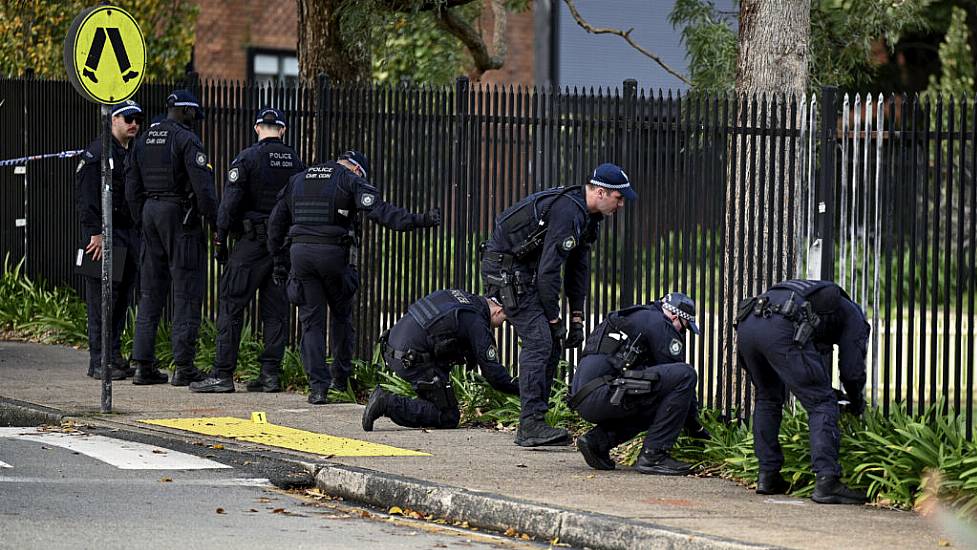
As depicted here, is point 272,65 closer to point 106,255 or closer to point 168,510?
point 106,255

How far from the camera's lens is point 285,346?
12922 mm

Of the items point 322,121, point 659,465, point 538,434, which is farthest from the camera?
point 322,121

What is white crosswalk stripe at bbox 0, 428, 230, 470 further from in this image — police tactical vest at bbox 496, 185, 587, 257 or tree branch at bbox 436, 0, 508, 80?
tree branch at bbox 436, 0, 508, 80

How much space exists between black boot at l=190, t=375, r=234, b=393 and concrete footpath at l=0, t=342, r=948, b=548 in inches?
21.9

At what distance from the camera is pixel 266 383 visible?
1239 cm

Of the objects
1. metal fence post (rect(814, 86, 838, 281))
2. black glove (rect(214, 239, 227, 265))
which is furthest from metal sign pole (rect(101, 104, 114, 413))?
metal fence post (rect(814, 86, 838, 281))

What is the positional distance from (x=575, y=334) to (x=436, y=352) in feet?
2.97

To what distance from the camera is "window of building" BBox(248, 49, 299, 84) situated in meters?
29.0

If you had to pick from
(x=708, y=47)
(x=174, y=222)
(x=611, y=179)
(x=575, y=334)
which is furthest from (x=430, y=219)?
(x=708, y=47)

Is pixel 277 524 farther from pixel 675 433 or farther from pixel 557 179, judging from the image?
pixel 557 179

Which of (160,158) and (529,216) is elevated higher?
(160,158)

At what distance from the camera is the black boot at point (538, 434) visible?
994cm

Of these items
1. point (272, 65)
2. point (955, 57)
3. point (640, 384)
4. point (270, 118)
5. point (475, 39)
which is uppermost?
point (272, 65)

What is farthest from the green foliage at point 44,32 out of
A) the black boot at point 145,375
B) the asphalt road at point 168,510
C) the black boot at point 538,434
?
the asphalt road at point 168,510
